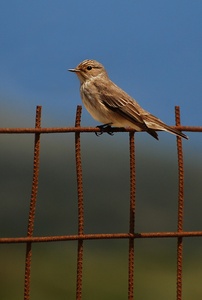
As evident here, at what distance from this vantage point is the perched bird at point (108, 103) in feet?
24.7

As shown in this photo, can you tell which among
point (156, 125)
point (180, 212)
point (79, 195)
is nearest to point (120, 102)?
point (156, 125)

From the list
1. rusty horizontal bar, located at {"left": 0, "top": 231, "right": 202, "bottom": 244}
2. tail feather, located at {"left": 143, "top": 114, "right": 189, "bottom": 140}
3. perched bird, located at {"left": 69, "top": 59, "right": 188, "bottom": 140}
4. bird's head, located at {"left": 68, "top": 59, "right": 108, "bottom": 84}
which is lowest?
rusty horizontal bar, located at {"left": 0, "top": 231, "right": 202, "bottom": 244}

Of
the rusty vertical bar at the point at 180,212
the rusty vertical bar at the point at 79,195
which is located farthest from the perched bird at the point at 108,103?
the rusty vertical bar at the point at 79,195

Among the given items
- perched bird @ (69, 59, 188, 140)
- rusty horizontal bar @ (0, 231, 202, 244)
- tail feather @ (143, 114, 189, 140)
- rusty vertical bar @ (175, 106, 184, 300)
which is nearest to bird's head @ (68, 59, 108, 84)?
perched bird @ (69, 59, 188, 140)

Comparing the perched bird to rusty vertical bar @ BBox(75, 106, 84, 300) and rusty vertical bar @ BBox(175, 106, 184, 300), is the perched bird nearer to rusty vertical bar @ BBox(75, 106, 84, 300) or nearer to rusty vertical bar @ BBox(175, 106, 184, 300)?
rusty vertical bar @ BBox(175, 106, 184, 300)

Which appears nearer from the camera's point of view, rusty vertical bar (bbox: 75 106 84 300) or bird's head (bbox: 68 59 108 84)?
rusty vertical bar (bbox: 75 106 84 300)

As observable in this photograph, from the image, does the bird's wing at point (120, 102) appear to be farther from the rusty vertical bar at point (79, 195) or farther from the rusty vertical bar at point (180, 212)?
the rusty vertical bar at point (79, 195)

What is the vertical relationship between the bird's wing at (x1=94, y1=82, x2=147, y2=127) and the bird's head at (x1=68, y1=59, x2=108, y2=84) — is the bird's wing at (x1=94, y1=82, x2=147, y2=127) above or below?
below

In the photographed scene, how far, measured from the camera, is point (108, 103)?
8.00 metres

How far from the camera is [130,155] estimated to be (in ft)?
21.3

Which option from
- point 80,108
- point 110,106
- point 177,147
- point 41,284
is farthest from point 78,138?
point 41,284

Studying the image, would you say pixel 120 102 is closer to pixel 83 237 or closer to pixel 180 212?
pixel 180 212

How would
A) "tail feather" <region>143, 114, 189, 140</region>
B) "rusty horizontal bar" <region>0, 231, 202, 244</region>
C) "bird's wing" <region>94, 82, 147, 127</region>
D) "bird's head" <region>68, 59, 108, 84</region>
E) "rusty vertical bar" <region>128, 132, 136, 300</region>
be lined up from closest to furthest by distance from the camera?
"rusty horizontal bar" <region>0, 231, 202, 244</region> < "rusty vertical bar" <region>128, 132, 136, 300</region> < "tail feather" <region>143, 114, 189, 140</region> < "bird's wing" <region>94, 82, 147, 127</region> < "bird's head" <region>68, 59, 108, 84</region>

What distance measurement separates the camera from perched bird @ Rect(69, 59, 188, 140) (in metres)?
7.53
